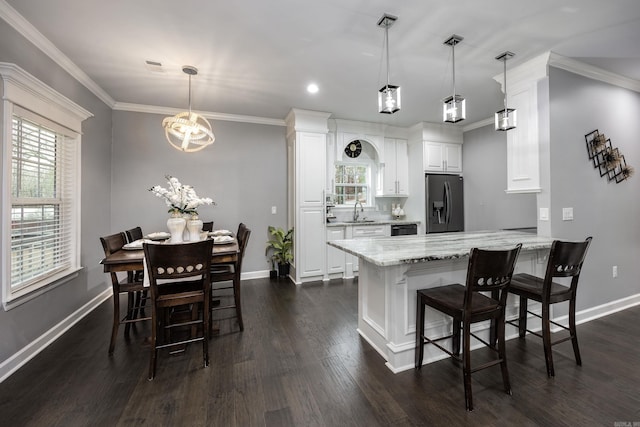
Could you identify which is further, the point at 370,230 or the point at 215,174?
the point at 370,230

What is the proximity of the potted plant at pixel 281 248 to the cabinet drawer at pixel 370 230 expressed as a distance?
1.08m

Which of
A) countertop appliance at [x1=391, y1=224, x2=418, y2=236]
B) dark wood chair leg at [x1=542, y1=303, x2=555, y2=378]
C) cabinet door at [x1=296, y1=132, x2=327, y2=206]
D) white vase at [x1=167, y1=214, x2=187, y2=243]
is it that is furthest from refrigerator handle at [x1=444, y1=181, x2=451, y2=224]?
white vase at [x1=167, y1=214, x2=187, y2=243]

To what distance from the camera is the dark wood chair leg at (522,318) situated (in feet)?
7.70

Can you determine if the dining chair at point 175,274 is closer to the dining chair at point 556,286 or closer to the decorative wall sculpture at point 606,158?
the dining chair at point 556,286

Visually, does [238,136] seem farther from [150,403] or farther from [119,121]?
[150,403]

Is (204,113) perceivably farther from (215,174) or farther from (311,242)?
(311,242)

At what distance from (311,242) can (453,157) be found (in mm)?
3163

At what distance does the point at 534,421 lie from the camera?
150cm

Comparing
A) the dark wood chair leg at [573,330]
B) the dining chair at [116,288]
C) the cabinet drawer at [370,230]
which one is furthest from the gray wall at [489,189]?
the dining chair at [116,288]

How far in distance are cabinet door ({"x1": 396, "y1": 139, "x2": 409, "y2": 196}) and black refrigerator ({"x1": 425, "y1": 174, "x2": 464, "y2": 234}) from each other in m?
0.45

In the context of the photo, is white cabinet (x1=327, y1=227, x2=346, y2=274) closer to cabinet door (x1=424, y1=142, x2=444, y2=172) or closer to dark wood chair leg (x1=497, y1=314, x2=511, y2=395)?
cabinet door (x1=424, y1=142, x2=444, y2=172)

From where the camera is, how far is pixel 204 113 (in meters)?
4.10

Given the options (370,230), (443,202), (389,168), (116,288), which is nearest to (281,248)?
(370,230)

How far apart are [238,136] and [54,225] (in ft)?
8.33
